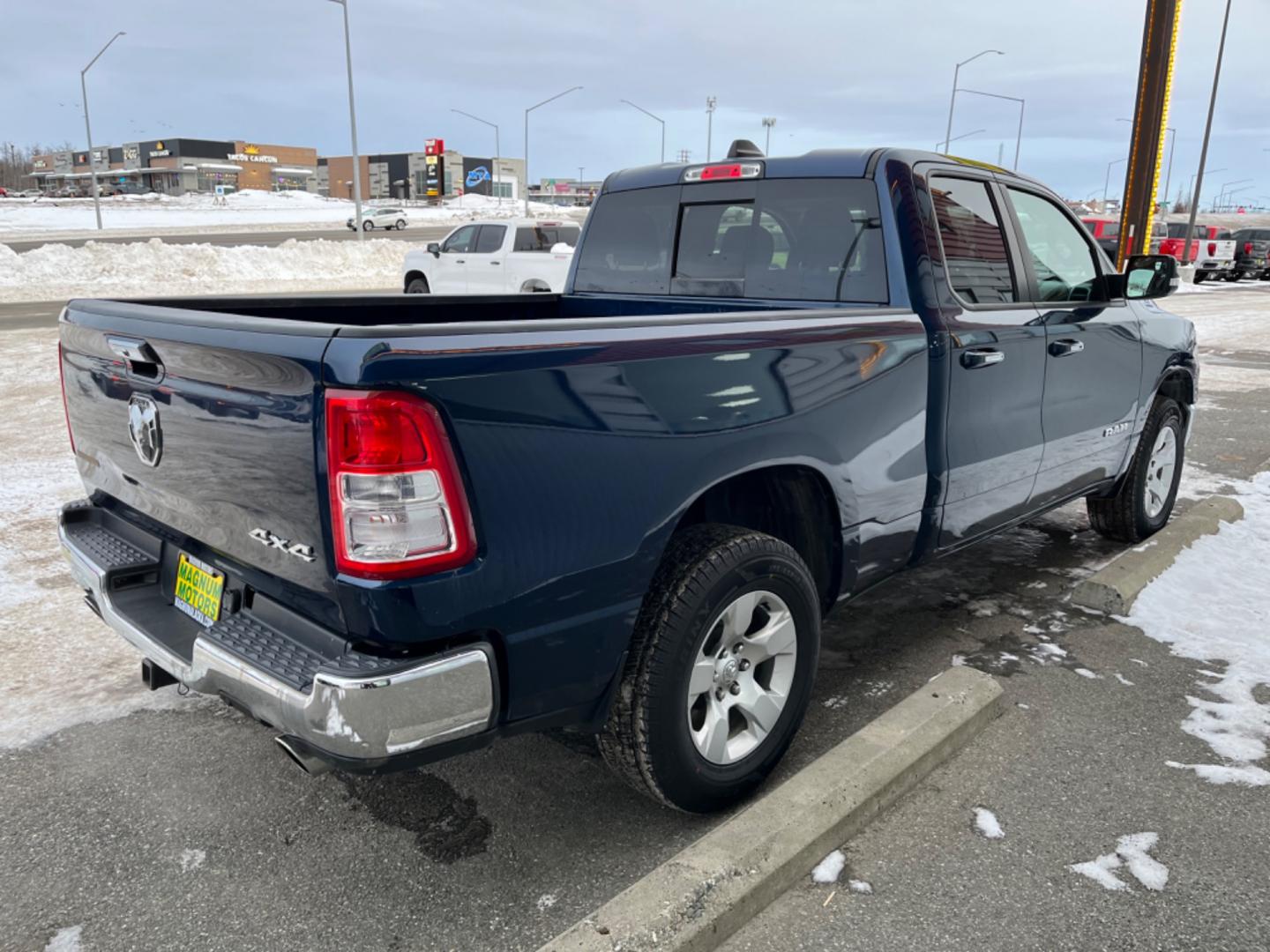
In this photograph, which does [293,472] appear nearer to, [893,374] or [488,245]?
[893,374]

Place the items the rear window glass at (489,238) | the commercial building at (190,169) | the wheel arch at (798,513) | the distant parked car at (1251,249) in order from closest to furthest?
the wheel arch at (798,513) < the rear window glass at (489,238) < the distant parked car at (1251,249) < the commercial building at (190,169)

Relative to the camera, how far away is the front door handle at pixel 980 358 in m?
3.50

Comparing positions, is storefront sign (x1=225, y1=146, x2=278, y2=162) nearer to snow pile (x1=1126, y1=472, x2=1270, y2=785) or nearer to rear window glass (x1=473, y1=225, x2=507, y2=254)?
rear window glass (x1=473, y1=225, x2=507, y2=254)

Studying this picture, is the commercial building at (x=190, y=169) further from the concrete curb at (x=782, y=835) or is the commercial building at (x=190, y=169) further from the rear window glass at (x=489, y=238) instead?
the concrete curb at (x=782, y=835)

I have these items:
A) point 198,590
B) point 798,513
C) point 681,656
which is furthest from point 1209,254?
point 198,590

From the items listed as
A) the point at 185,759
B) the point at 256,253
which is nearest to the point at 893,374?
the point at 185,759

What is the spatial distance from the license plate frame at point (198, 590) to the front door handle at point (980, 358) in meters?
2.55

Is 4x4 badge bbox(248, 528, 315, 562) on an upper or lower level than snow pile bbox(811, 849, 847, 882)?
upper

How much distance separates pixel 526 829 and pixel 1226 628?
3.19m

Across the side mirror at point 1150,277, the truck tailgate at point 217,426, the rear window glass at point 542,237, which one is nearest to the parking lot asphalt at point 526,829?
the truck tailgate at point 217,426

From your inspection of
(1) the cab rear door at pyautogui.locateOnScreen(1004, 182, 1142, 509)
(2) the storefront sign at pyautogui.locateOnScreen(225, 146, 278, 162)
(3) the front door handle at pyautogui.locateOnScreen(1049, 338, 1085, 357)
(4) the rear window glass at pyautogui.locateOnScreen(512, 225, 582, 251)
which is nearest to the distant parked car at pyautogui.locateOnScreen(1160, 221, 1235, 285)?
(4) the rear window glass at pyautogui.locateOnScreen(512, 225, 582, 251)

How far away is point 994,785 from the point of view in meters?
3.00

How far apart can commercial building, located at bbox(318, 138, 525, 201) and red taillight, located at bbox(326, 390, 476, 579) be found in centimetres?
11810

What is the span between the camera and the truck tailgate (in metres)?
2.10
